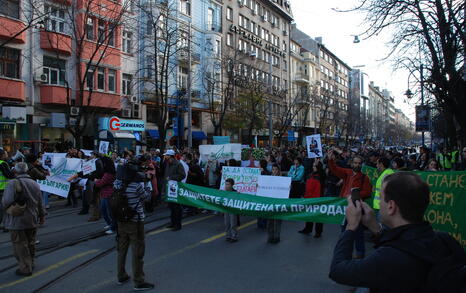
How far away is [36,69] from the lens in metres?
22.8

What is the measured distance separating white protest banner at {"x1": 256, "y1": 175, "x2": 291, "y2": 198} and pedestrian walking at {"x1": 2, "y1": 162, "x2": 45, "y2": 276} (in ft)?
15.6

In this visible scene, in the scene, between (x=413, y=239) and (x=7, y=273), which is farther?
(x=7, y=273)

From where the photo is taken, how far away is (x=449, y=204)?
18.2ft

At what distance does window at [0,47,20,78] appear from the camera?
20.9 metres

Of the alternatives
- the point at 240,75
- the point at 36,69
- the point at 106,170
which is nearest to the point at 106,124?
the point at 36,69

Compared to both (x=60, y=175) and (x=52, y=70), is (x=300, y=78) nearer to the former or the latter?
(x=52, y=70)

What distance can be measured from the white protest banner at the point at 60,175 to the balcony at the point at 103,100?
48.1 ft

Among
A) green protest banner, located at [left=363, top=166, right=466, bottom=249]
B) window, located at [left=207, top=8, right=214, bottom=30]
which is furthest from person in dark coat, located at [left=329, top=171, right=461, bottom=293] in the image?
window, located at [left=207, top=8, right=214, bottom=30]

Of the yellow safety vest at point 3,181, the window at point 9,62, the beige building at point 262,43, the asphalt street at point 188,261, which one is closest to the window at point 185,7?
the beige building at point 262,43

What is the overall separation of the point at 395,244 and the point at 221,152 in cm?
1384

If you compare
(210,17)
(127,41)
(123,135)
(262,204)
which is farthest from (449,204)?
(210,17)

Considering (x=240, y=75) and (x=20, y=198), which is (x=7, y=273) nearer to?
(x=20, y=198)

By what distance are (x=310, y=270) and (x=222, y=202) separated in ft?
8.30

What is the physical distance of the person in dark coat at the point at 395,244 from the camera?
1848mm
